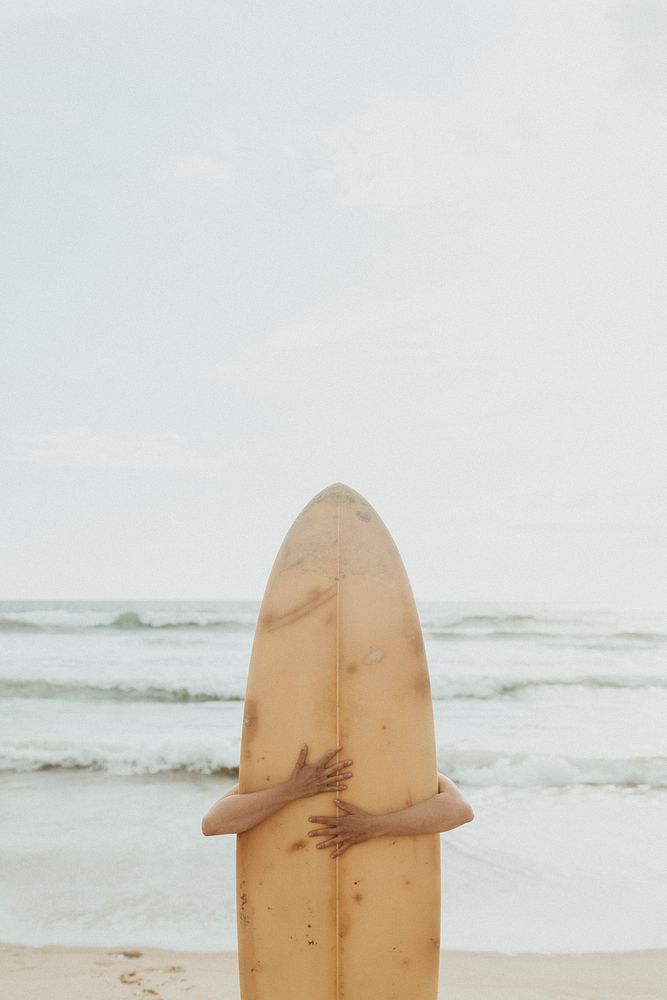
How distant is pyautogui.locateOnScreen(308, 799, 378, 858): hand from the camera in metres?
2.38

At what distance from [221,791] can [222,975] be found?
336 centimetres

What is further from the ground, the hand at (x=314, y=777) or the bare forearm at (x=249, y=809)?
the hand at (x=314, y=777)

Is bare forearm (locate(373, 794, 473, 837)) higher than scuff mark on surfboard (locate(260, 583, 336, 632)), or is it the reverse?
scuff mark on surfboard (locate(260, 583, 336, 632))

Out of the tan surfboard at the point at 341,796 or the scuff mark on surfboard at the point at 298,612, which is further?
the scuff mark on surfboard at the point at 298,612

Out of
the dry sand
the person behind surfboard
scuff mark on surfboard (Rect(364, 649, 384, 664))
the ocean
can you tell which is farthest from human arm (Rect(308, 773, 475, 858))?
the ocean

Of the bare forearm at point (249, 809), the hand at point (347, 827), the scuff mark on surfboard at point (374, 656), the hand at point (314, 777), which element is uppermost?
the scuff mark on surfboard at point (374, 656)

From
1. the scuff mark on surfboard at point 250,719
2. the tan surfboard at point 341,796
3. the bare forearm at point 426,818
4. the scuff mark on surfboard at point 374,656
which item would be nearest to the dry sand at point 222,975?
the tan surfboard at point 341,796

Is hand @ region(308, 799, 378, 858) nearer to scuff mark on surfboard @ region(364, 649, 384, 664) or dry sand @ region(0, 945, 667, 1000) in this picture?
scuff mark on surfboard @ region(364, 649, 384, 664)

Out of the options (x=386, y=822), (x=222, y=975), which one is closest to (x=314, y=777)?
(x=386, y=822)

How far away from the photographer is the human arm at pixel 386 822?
2.38m

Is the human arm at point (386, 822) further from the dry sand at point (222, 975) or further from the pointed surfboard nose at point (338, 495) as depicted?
the dry sand at point (222, 975)

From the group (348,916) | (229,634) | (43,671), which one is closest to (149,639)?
(229,634)

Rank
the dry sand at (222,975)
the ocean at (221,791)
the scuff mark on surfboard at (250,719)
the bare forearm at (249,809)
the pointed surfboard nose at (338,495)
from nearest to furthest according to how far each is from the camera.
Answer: the bare forearm at (249,809)
the scuff mark on surfboard at (250,719)
the pointed surfboard nose at (338,495)
the dry sand at (222,975)
the ocean at (221,791)

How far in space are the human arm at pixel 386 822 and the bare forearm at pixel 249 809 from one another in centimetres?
13
